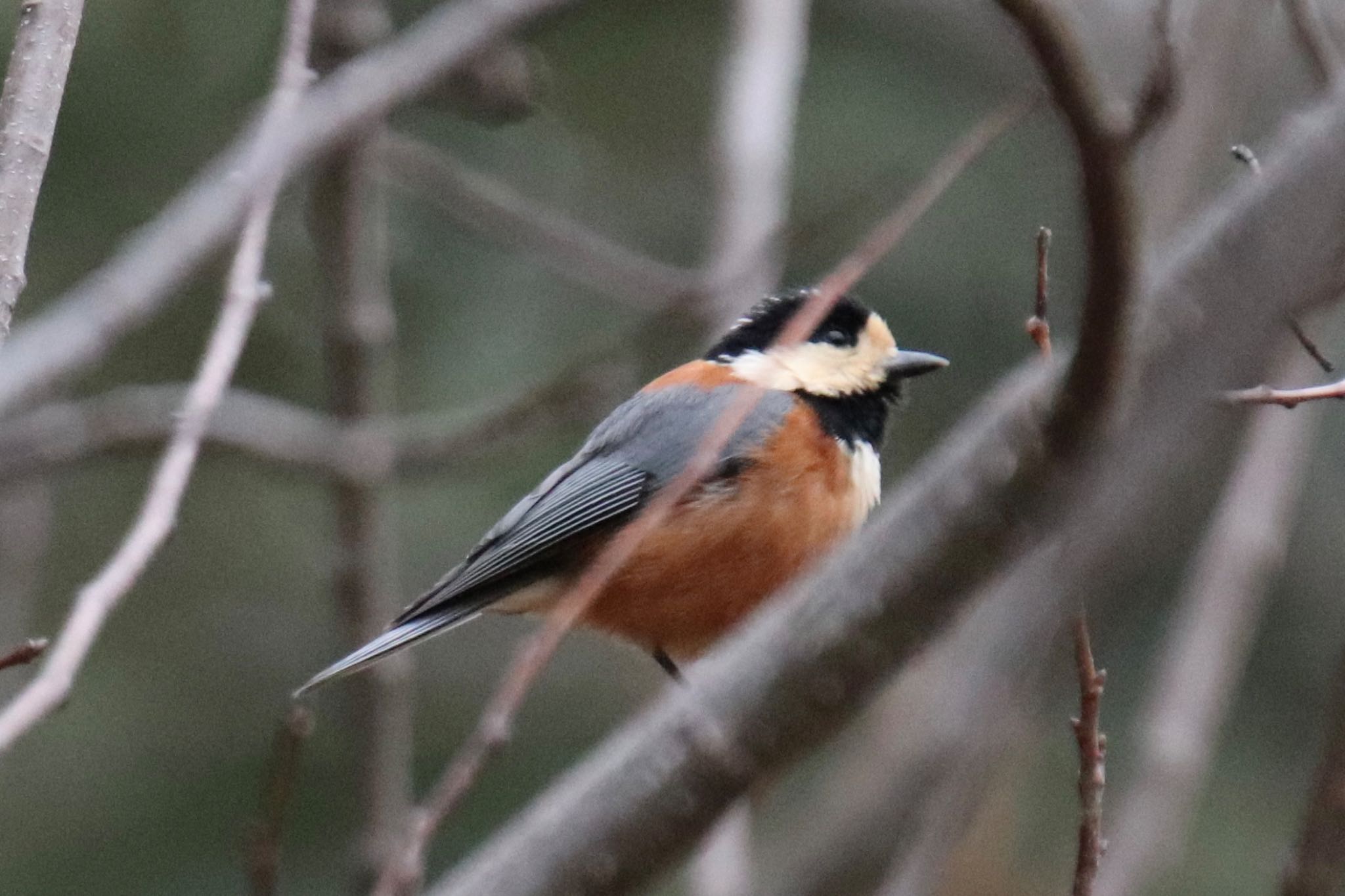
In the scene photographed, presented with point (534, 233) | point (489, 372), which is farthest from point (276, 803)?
point (489, 372)

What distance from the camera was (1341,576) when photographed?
23.5 ft

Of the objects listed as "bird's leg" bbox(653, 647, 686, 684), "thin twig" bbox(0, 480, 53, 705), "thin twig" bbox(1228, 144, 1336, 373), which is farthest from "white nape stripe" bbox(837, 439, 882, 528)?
"thin twig" bbox(0, 480, 53, 705)

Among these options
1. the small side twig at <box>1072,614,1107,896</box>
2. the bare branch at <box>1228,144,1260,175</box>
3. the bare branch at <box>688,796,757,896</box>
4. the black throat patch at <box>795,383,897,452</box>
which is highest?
the bare branch at <box>1228,144,1260,175</box>

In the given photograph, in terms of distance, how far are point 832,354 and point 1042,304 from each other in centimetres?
197

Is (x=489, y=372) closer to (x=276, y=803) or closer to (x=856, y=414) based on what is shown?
(x=856, y=414)

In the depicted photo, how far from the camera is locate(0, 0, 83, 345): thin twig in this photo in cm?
216

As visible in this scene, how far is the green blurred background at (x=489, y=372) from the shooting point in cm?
631

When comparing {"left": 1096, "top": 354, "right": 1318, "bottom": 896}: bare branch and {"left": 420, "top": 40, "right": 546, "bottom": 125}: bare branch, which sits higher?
{"left": 420, "top": 40, "right": 546, "bottom": 125}: bare branch

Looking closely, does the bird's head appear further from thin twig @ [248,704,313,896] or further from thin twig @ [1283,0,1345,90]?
thin twig @ [248,704,313,896]

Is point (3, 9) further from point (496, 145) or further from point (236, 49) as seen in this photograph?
point (496, 145)

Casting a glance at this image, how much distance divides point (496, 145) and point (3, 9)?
213 centimetres

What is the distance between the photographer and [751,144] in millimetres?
5379

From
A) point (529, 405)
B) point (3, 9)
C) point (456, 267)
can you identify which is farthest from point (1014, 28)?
point (456, 267)

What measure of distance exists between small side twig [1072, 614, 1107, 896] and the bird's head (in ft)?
7.06
